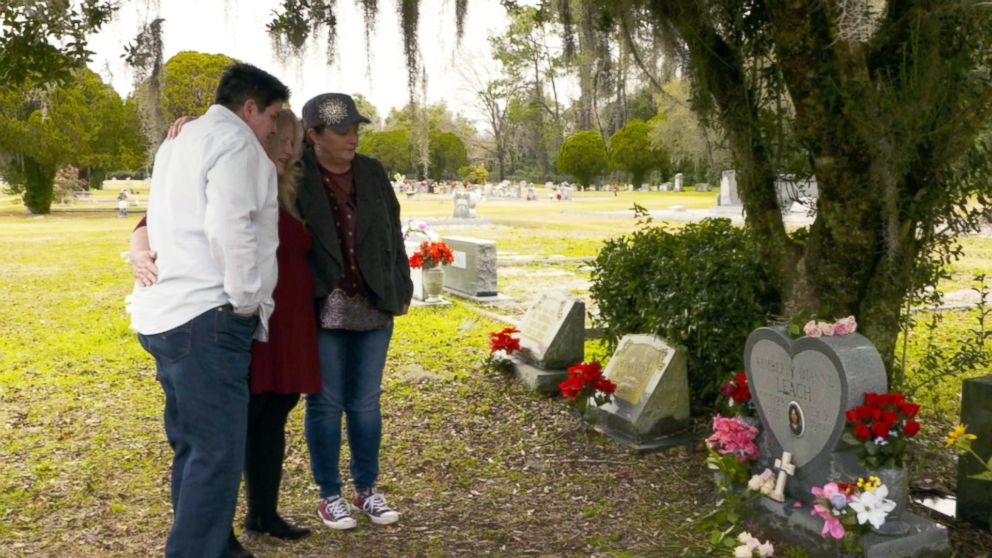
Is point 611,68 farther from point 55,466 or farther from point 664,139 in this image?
point 664,139

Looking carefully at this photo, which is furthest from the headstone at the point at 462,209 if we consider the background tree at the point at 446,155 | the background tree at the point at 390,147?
the background tree at the point at 390,147

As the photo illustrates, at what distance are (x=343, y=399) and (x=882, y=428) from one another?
203 centimetres

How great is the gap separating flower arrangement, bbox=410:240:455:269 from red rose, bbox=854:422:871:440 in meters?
6.54

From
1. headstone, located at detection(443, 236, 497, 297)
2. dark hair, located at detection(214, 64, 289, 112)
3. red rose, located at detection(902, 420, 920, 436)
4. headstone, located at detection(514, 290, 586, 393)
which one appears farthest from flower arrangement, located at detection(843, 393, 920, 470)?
headstone, located at detection(443, 236, 497, 297)

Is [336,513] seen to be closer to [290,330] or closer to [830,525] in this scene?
[290,330]

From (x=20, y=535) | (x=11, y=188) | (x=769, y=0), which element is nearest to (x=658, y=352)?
(x=769, y=0)

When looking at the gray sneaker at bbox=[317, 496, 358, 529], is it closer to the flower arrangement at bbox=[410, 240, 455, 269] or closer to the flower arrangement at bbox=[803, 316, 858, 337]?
the flower arrangement at bbox=[803, 316, 858, 337]

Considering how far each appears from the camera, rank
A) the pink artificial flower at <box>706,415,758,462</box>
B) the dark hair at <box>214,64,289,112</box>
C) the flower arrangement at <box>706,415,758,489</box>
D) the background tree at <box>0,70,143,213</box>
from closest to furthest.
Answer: the dark hair at <box>214,64,289,112</box> < the flower arrangement at <box>706,415,758,489</box> < the pink artificial flower at <box>706,415,758,462</box> < the background tree at <box>0,70,143,213</box>

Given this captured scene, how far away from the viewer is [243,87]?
2.64 meters

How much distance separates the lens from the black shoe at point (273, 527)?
127 inches

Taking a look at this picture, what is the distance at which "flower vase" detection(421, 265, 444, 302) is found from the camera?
30.3 feet

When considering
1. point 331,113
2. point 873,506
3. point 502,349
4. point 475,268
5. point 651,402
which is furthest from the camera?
point 475,268

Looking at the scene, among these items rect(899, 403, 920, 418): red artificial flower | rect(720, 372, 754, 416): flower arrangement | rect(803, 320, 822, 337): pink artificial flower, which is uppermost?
rect(803, 320, 822, 337): pink artificial flower

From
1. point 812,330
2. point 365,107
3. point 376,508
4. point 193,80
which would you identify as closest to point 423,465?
point 376,508
